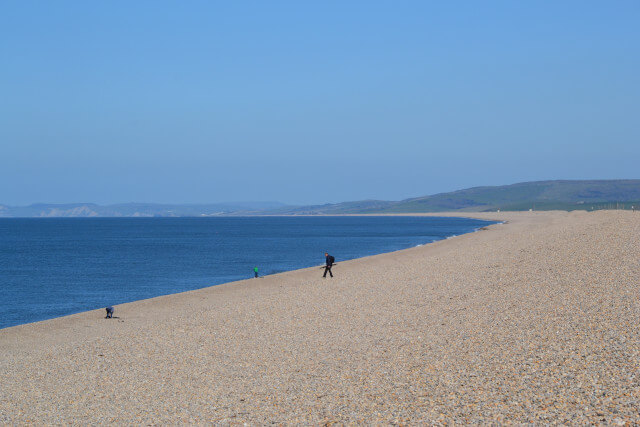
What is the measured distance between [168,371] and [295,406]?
5440mm

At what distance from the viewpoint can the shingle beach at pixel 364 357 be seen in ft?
37.5

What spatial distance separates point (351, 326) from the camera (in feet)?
67.9

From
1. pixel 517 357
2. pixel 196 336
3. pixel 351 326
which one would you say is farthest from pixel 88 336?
pixel 517 357

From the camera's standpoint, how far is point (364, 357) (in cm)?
1591

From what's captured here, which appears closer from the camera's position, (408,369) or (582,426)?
(582,426)

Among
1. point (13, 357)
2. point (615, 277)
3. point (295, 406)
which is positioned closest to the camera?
point (295, 406)

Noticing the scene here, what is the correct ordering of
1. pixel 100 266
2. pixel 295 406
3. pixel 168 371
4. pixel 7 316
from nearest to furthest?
1. pixel 295 406
2. pixel 168 371
3. pixel 7 316
4. pixel 100 266

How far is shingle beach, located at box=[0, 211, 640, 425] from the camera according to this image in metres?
11.4

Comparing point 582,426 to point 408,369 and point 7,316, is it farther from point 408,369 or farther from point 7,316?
point 7,316

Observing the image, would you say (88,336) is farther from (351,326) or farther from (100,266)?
(100,266)

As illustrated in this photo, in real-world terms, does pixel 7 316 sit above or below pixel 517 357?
below

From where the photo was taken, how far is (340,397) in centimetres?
1253

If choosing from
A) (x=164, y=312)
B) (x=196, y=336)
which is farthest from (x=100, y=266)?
(x=196, y=336)

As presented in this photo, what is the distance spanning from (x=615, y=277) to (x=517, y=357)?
1099 centimetres
